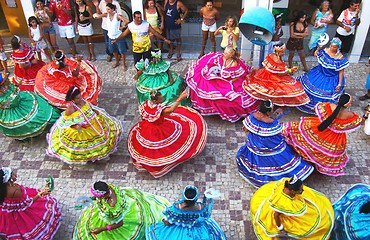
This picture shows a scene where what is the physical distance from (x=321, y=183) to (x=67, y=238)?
3870 millimetres

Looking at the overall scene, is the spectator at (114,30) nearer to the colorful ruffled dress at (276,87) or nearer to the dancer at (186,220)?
the colorful ruffled dress at (276,87)

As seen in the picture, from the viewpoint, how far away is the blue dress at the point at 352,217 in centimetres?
402

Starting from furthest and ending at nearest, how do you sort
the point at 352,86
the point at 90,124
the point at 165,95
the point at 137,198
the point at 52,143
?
the point at 352,86
the point at 165,95
the point at 52,143
the point at 90,124
the point at 137,198

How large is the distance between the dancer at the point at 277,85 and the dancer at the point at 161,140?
1.44 m

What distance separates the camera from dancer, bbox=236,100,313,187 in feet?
16.9

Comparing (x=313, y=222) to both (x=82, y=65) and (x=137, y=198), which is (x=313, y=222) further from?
(x=82, y=65)

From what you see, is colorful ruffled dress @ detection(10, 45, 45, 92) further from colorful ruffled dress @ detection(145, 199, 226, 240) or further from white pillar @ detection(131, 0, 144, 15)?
colorful ruffled dress @ detection(145, 199, 226, 240)

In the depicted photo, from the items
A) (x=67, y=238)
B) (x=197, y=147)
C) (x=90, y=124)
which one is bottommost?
(x=67, y=238)

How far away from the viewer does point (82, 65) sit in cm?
718

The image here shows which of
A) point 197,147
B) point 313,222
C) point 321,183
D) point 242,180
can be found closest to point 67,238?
point 197,147

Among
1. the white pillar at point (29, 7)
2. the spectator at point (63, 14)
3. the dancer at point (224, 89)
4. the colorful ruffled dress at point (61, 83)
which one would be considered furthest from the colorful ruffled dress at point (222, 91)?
the white pillar at point (29, 7)

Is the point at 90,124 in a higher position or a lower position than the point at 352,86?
higher

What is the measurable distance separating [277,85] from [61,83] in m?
3.96

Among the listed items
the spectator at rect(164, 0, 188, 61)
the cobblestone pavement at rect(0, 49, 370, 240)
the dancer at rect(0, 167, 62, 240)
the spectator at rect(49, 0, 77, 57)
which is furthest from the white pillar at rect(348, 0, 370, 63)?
the dancer at rect(0, 167, 62, 240)
